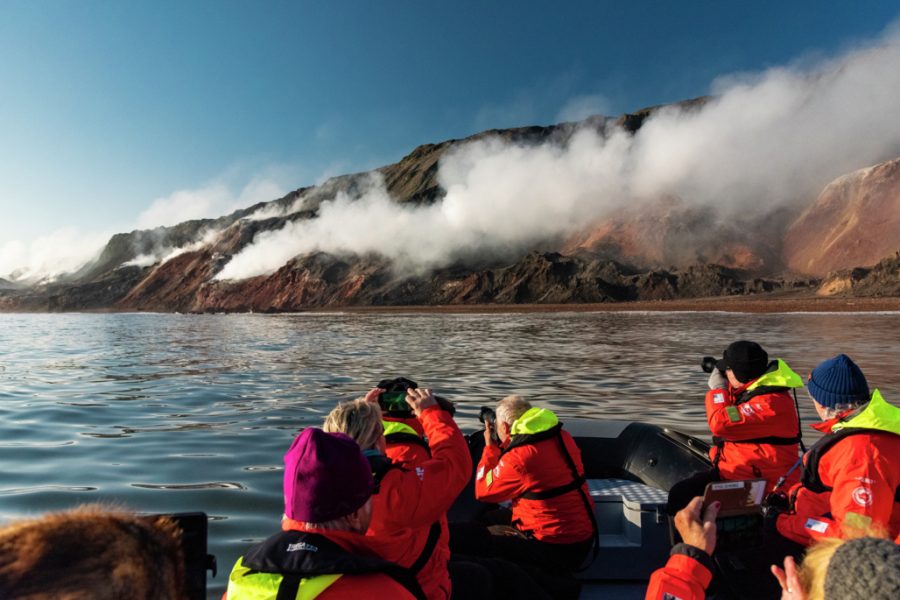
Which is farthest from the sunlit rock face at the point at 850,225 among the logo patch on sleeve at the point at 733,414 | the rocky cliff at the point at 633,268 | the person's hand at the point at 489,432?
the person's hand at the point at 489,432

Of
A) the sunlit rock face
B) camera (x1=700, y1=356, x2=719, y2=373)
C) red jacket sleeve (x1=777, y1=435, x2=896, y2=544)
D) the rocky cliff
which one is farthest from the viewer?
the rocky cliff

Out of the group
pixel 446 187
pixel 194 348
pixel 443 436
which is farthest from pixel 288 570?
pixel 446 187

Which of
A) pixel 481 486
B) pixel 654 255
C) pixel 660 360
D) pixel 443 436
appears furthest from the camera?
pixel 654 255

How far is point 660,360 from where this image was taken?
982 inches

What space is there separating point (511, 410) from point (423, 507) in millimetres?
1914

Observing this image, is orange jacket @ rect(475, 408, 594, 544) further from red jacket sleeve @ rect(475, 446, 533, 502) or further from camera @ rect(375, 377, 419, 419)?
camera @ rect(375, 377, 419, 419)

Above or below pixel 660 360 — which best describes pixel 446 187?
above

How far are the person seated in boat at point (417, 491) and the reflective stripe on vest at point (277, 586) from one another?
→ 1100 mm

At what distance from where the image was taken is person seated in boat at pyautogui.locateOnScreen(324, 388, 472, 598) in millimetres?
3283

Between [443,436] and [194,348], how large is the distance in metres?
34.9

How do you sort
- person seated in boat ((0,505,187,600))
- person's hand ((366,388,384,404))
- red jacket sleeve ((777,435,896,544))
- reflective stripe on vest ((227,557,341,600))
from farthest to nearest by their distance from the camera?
person's hand ((366,388,384,404)) < red jacket sleeve ((777,435,896,544)) < reflective stripe on vest ((227,557,341,600)) < person seated in boat ((0,505,187,600))

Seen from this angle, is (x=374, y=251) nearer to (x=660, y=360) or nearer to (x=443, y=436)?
(x=660, y=360)

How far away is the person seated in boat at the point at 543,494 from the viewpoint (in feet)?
15.5

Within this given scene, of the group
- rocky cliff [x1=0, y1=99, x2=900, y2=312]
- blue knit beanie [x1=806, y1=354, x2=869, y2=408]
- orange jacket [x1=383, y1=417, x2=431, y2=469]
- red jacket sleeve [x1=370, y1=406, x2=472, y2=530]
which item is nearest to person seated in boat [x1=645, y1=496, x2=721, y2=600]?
red jacket sleeve [x1=370, y1=406, x2=472, y2=530]
